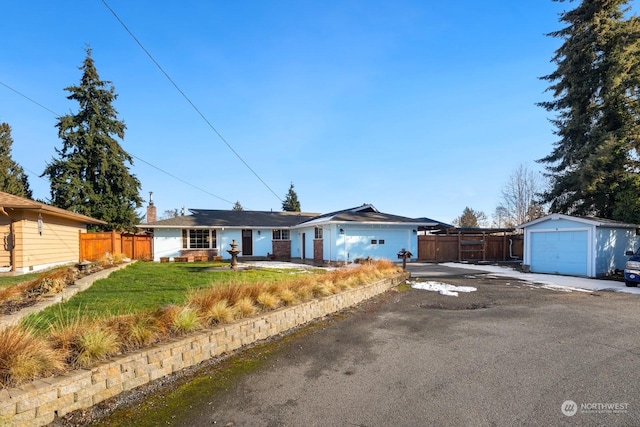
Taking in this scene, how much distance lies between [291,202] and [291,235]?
74.3ft

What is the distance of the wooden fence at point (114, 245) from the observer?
21047 millimetres

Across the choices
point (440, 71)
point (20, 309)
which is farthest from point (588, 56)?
point (20, 309)

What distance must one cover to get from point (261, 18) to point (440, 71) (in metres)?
7.18

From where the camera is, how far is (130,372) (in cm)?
390

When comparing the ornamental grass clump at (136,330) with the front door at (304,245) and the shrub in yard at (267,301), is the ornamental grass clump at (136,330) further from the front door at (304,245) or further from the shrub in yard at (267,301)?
the front door at (304,245)

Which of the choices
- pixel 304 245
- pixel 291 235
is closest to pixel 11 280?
pixel 304 245

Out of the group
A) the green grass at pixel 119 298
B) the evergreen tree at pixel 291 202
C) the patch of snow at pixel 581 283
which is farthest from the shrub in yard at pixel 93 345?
the evergreen tree at pixel 291 202

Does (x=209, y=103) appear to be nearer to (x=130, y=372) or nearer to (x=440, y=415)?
(x=130, y=372)

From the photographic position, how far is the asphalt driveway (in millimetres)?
3357

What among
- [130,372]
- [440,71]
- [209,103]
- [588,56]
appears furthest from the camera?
[588,56]

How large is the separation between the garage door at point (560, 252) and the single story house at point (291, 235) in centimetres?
664

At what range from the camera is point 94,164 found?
1150 inches

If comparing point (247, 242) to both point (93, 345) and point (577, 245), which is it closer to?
point (577, 245)

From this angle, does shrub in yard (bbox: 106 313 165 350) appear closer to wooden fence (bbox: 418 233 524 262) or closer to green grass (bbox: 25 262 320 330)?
green grass (bbox: 25 262 320 330)
